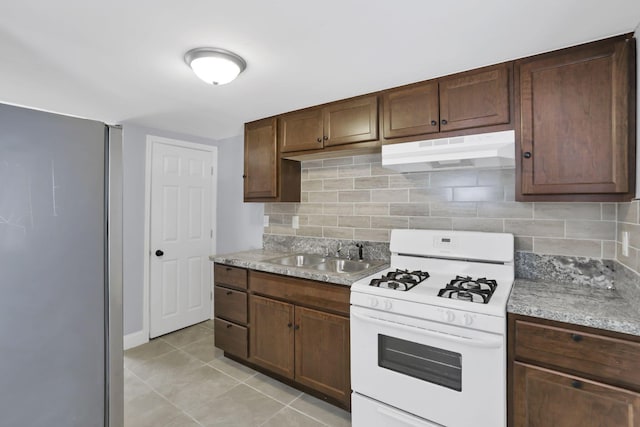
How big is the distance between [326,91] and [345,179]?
2.64 feet

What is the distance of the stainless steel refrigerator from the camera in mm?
1021

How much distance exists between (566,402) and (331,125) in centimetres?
212

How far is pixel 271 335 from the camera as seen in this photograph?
7.95ft

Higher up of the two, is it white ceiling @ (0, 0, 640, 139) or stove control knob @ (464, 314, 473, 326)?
white ceiling @ (0, 0, 640, 139)

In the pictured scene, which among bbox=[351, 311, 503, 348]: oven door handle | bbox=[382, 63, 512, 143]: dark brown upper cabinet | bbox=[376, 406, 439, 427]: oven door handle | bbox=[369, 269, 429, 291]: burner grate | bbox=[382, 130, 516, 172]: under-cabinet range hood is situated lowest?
bbox=[376, 406, 439, 427]: oven door handle

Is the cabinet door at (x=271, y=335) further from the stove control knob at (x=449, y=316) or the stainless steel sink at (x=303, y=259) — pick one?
the stove control knob at (x=449, y=316)

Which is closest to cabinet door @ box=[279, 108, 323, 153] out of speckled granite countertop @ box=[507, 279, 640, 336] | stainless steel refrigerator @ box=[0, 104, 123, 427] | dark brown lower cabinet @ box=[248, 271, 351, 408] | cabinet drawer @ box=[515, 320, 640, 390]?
dark brown lower cabinet @ box=[248, 271, 351, 408]

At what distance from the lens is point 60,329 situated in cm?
113

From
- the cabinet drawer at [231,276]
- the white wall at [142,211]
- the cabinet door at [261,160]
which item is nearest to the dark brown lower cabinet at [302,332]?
the cabinet drawer at [231,276]

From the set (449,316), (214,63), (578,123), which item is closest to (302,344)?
(449,316)

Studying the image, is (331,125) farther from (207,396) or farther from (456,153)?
(207,396)

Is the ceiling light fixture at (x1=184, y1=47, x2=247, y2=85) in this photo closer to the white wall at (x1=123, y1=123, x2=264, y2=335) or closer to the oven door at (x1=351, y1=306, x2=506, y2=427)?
the oven door at (x1=351, y1=306, x2=506, y2=427)

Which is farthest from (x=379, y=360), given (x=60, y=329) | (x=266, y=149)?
(x=266, y=149)

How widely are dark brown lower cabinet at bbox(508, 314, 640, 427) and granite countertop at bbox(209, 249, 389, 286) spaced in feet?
2.94
